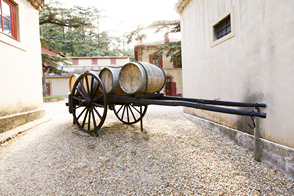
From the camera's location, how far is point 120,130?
447 centimetres

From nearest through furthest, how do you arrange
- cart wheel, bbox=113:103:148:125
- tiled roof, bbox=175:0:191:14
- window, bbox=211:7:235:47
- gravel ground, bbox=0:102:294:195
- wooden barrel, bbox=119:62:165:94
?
gravel ground, bbox=0:102:294:195 < wooden barrel, bbox=119:62:165:94 < window, bbox=211:7:235:47 < cart wheel, bbox=113:103:148:125 < tiled roof, bbox=175:0:191:14

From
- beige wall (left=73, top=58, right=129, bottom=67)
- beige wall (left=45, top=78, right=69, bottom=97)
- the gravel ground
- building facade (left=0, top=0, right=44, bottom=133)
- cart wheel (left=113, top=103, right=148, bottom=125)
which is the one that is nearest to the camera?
the gravel ground

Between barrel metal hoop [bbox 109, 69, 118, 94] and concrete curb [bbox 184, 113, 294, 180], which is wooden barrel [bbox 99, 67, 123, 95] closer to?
barrel metal hoop [bbox 109, 69, 118, 94]

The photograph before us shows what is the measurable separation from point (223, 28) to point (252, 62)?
148 cm

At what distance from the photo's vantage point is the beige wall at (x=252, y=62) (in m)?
2.63

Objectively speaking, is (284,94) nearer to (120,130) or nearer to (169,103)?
(169,103)

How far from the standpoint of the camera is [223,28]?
14.2 feet

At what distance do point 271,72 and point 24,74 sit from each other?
6.17 m

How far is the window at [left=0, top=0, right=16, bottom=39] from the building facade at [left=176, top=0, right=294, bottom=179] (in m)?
5.31

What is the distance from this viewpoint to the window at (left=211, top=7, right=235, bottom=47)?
382 cm

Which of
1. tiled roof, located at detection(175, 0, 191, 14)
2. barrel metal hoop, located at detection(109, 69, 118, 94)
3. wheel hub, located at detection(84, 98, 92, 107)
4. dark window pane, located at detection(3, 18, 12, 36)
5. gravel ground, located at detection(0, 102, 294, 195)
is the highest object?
tiled roof, located at detection(175, 0, 191, 14)

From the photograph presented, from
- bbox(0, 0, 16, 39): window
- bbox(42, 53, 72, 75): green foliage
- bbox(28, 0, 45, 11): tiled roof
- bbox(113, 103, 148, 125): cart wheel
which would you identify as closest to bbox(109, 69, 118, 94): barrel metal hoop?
bbox(113, 103, 148, 125): cart wheel

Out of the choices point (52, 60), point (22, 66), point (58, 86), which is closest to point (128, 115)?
point (22, 66)

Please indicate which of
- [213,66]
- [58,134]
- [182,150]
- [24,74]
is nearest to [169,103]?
[182,150]
